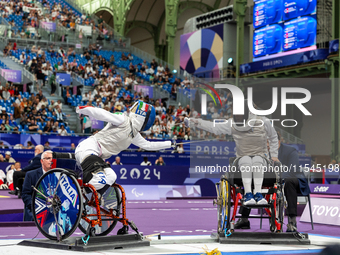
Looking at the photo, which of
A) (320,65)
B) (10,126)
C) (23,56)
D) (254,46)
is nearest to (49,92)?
(23,56)

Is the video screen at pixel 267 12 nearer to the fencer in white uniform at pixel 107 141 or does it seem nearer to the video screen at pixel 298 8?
the video screen at pixel 298 8

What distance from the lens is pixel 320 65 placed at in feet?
83.4

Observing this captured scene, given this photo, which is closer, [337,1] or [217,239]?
[217,239]

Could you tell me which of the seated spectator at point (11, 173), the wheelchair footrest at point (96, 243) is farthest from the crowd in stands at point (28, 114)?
the wheelchair footrest at point (96, 243)

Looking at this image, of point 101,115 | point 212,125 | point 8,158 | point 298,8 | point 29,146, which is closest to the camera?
point 101,115

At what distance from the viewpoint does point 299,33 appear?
85.6ft

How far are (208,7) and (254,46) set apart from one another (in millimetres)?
16309

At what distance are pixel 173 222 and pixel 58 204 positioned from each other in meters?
4.47

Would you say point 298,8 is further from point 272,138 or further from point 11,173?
point 272,138

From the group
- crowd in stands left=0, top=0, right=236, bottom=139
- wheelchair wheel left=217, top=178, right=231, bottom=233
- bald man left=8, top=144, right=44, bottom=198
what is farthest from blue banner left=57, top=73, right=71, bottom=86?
wheelchair wheel left=217, top=178, right=231, bottom=233

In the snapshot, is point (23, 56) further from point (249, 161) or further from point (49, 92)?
point (249, 161)

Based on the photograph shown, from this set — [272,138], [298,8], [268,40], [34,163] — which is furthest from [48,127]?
[272,138]

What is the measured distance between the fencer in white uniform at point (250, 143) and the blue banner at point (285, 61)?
1905 centimetres

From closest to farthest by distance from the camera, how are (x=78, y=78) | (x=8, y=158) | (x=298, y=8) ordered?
(x=8, y=158) → (x=298, y=8) → (x=78, y=78)
